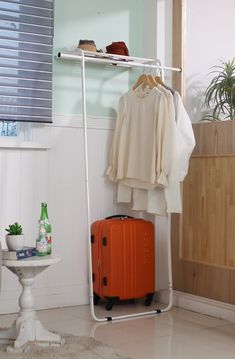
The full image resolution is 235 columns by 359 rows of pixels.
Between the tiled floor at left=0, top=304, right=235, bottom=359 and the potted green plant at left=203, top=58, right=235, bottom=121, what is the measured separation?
133cm

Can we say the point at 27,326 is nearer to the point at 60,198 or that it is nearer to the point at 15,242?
the point at 15,242

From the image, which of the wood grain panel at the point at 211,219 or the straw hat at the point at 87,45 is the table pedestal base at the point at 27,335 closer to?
the wood grain panel at the point at 211,219

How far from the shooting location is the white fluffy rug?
286cm

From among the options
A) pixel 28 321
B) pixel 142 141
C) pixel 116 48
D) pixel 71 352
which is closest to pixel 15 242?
pixel 28 321

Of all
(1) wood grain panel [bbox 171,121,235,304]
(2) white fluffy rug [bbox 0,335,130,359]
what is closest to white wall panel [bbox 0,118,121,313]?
(1) wood grain panel [bbox 171,121,235,304]

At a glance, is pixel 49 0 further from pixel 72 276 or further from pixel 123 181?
pixel 72 276

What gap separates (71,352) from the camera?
9.60 ft

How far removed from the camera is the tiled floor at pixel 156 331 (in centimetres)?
304

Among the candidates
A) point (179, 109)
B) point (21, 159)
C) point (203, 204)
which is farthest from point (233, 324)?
point (21, 159)

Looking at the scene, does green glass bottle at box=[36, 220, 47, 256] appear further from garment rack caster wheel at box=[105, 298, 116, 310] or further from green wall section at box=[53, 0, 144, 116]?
green wall section at box=[53, 0, 144, 116]

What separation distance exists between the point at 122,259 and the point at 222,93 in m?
1.27

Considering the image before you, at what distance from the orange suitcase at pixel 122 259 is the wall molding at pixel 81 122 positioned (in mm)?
655

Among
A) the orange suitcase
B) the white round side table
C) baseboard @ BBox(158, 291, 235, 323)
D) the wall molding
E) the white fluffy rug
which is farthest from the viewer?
the wall molding

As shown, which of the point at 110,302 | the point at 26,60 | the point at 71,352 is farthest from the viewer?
the point at 110,302
